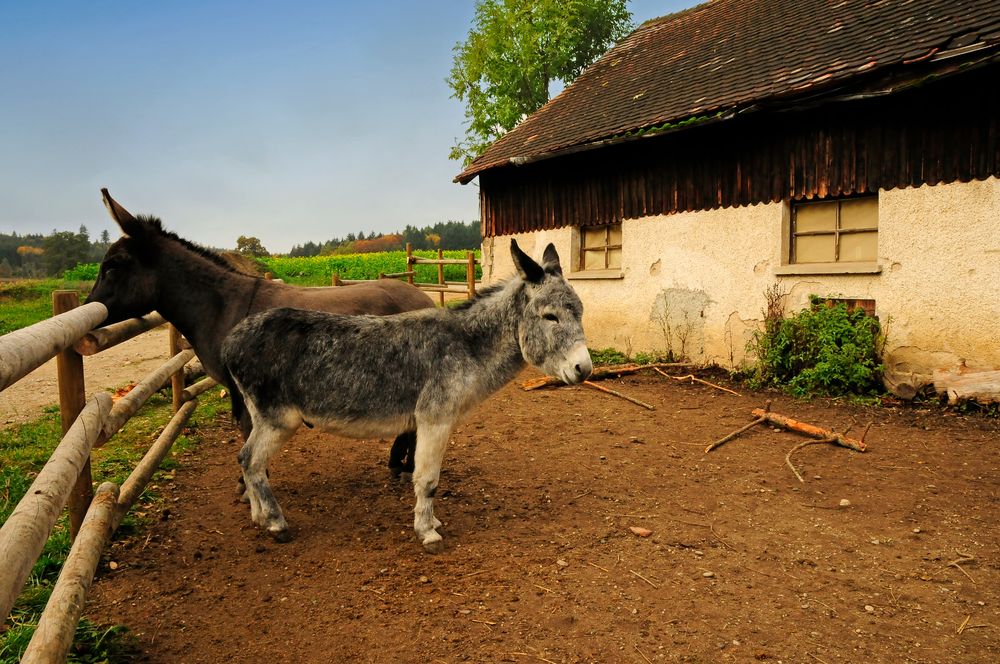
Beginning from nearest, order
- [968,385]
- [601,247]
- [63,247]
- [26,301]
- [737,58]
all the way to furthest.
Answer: [968,385]
[737,58]
[601,247]
[26,301]
[63,247]

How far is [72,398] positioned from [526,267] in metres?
2.74

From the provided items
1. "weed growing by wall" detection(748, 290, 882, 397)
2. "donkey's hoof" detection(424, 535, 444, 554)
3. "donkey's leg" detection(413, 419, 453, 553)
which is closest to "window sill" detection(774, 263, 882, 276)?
"weed growing by wall" detection(748, 290, 882, 397)

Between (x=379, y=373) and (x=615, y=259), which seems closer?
(x=379, y=373)

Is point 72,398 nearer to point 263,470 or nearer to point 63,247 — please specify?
point 263,470

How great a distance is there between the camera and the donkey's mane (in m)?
4.68

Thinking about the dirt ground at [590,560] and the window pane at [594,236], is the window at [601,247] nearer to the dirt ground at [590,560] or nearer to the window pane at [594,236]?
the window pane at [594,236]

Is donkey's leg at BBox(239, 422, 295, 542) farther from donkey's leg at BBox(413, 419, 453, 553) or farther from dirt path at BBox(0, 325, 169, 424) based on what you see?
dirt path at BBox(0, 325, 169, 424)

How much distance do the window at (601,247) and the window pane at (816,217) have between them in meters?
3.16

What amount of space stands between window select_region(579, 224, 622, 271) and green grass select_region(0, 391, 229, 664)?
6.81 metres

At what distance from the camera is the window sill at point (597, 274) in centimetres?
1051

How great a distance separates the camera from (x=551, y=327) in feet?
12.4

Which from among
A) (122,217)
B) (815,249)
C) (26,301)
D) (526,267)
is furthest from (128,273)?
(26,301)

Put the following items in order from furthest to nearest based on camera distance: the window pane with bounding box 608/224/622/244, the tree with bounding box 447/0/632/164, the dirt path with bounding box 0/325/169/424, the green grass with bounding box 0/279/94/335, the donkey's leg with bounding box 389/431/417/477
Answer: the tree with bounding box 447/0/632/164, the green grass with bounding box 0/279/94/335, the window pane with bounding box 608/224/622/244, the dirt path with bounding box 0/325/169/424, the donkey's leg with bounding box 389/431/417/477

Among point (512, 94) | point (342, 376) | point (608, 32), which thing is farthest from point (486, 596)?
point (608, 32)
